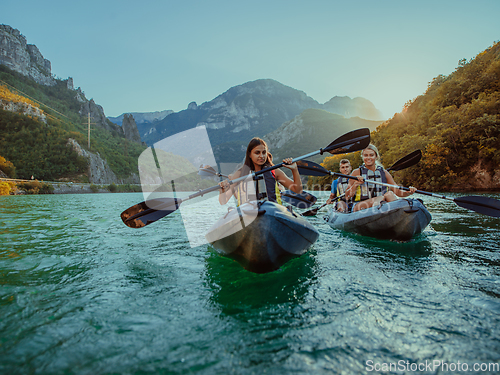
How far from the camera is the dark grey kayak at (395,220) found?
5195mm

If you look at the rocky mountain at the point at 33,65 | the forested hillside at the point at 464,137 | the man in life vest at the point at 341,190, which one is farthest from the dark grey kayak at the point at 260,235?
the rocky mountain at the point at 33,65

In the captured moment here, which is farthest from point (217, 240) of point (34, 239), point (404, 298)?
point (34, 239)

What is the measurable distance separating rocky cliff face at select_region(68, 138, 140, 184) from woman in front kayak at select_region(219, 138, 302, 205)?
8388cm

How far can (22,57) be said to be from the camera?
10919 cm

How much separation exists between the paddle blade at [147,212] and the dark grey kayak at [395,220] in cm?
444

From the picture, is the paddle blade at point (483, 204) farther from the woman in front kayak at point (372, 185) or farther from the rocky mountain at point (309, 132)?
the rocky mountain at point (309, 132)

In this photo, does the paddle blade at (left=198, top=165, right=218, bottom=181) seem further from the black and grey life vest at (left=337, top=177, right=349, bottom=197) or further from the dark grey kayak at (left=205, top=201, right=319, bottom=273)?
the black and grey life vest at (left=337, top=177, right=349, bottom=197)

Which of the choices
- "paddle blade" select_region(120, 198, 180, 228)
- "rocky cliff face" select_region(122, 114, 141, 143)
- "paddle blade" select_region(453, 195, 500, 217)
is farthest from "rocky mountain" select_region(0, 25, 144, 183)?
"paddle blade" select_region(453, 195, 500, 217)

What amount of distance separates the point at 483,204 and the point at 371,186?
2.34m

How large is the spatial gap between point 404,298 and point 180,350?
105 inches

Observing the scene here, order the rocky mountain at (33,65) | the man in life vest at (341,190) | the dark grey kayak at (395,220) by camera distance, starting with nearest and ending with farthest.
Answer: the dark grey kayak at (395,220) < the man in life vest at (341,190) < the rocky mountain at (33,65)

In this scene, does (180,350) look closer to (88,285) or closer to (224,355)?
(224,355)

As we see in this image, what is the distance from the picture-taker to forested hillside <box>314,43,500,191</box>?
22188mm

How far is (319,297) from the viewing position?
9.92 ft
